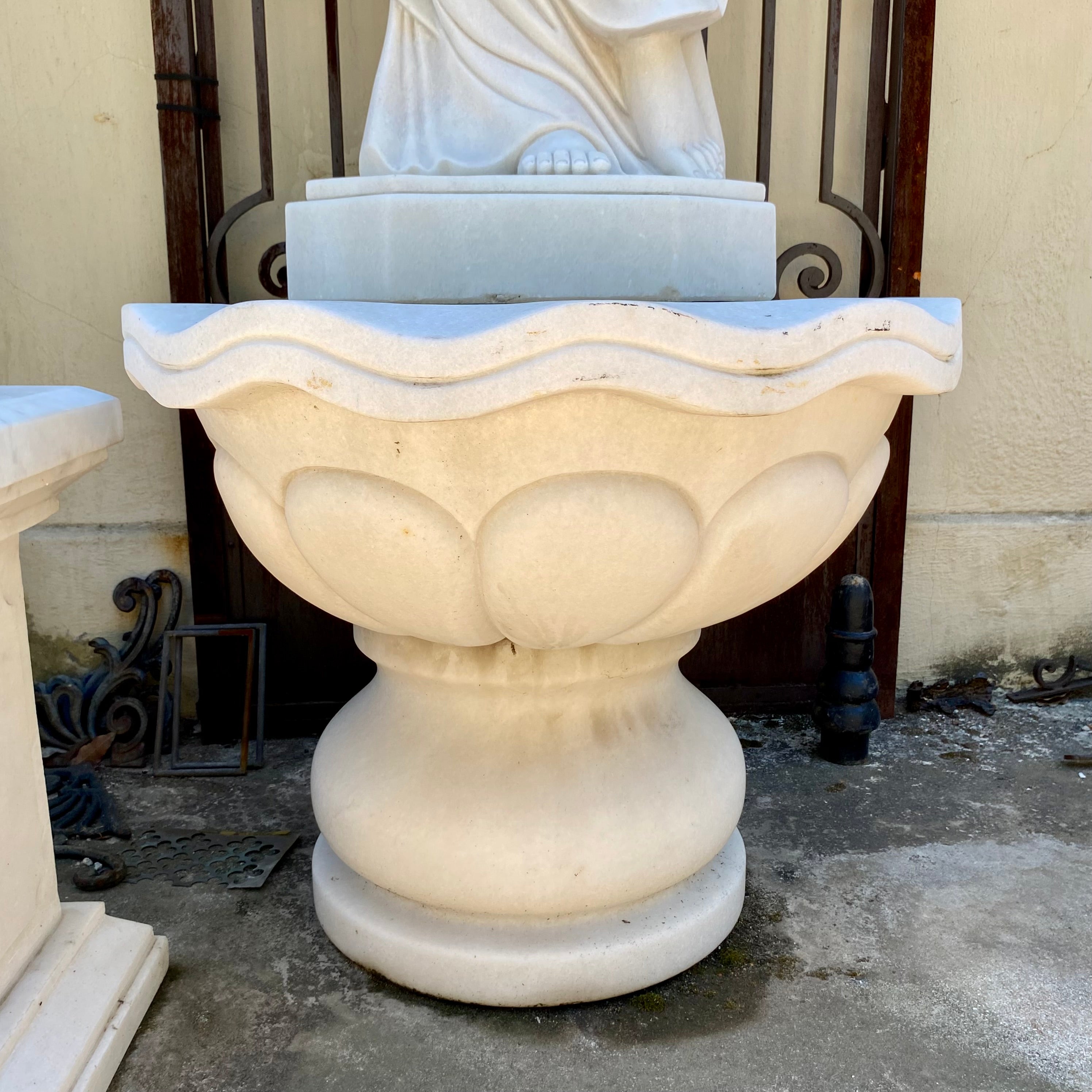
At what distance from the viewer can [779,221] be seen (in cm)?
243

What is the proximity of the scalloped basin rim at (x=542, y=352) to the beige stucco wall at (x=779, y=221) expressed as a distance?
1300 mm

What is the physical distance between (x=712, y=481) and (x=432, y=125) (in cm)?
91

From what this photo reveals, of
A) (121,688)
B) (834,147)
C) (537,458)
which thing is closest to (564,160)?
(537,458)

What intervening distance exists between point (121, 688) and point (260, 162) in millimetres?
1244

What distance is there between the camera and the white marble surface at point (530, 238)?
1.48 meters

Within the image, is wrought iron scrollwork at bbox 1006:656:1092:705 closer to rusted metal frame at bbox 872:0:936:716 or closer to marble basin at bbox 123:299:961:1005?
rusted metal frame at bbox 872:0:936:716

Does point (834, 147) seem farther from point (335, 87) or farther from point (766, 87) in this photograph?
point (335, 87)

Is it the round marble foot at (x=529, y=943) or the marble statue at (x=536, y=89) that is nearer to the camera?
the round marble foot at (x=529, y=943)

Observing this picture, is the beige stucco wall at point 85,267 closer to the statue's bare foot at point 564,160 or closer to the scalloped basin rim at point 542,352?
the statue's bare foot at point 564,160

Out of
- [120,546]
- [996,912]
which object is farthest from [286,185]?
[996,912]

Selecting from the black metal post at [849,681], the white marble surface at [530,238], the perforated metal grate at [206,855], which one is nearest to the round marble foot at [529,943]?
the perforated metal grate at [206,855]

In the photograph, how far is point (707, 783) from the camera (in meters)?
1.63

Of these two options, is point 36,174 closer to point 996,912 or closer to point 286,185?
point 286,185

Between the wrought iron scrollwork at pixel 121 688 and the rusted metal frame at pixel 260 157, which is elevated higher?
the rusted metal frame at pixel 260 157
